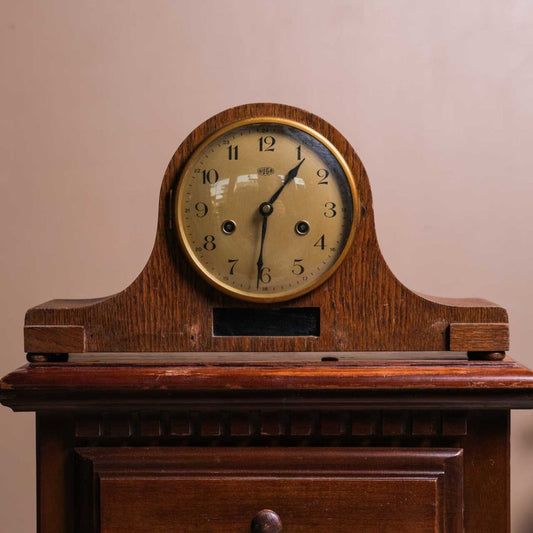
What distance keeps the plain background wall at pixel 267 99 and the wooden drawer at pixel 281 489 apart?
0.77 meters

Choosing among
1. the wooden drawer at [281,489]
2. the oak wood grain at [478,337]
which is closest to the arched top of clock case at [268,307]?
the oak wood grain at [478,337]

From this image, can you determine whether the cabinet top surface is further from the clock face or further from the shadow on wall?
the shadow on wall

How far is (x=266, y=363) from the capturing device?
3.23ft

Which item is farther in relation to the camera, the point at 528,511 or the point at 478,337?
the point at 528,511

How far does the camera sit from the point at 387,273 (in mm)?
1011

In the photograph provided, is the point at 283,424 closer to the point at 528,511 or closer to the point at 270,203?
the point at 270,203

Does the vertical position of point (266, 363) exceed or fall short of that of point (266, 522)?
it exceeds it

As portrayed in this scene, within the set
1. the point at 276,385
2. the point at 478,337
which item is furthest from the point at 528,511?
the point at 276,385

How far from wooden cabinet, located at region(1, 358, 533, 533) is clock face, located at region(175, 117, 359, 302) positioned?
0.10 meters

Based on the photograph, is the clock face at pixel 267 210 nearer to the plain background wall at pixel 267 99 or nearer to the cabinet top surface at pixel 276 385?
the cabinet top surface at pixel 276 385

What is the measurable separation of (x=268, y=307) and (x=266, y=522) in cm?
23

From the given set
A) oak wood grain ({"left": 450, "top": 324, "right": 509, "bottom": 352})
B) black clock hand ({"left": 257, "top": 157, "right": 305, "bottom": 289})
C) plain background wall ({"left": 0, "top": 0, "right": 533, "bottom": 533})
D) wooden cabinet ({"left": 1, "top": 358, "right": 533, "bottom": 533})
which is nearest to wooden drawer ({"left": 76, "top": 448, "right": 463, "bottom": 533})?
wooden cabinet ({"left": 1, "top": 358, "right": 533, "bottom": 533})

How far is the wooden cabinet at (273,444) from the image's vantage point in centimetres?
96

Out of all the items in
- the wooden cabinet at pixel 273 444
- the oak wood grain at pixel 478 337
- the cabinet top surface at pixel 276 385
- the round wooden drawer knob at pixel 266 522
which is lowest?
the round wooden drawer knob at pixel 266 522
